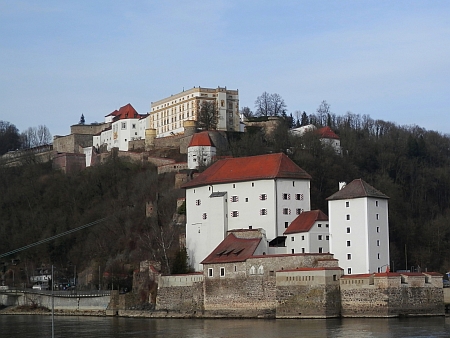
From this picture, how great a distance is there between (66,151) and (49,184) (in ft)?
55.4

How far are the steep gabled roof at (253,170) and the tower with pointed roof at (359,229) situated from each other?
6498 mm

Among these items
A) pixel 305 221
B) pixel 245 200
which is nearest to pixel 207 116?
pixel 245 200

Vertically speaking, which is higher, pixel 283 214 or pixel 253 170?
pixel 253 170

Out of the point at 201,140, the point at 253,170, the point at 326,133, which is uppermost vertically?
the point at 326,133

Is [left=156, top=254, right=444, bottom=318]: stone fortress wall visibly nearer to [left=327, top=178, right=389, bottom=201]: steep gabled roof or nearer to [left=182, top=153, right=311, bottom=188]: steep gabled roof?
[left=327, top=178, right=389, bottom=201]: steep gabled roof

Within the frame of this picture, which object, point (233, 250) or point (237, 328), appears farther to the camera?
point (233, 250)

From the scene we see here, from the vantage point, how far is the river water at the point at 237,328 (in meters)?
46.8

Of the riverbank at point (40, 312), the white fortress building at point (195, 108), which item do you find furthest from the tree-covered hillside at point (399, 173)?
the riverbank at point (40, 312)

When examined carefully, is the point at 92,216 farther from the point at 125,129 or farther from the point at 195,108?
the point at 125,129

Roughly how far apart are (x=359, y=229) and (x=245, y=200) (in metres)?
10.3

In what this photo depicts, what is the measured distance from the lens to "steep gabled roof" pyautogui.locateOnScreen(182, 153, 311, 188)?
65.1 meters

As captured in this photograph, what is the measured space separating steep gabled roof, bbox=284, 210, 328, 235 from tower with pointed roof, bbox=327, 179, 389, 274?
1742 millimetres

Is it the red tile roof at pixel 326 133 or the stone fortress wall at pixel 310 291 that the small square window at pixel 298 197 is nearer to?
the stone fortress wall at pixel 310 291

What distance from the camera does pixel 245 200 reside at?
65562 millimetres
